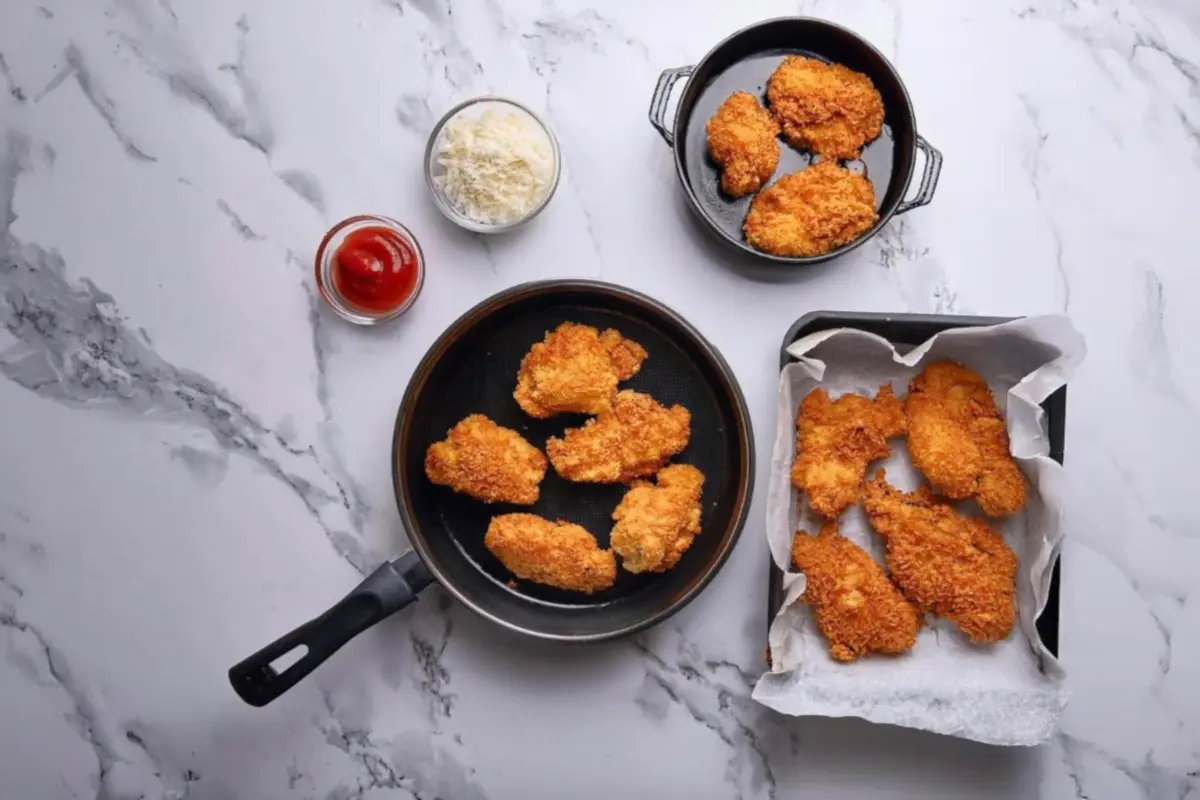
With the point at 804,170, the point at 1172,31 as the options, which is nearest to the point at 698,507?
the point at 804,170

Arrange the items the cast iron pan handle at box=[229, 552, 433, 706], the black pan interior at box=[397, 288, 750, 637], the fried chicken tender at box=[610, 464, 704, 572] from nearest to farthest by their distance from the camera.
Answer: the cast iron pan handle at box=[229, 552, 433, 706], the fried chicken tender at box=[610, 464, 704, 572], the black pan interior at box=[397, 288, 750, 637]

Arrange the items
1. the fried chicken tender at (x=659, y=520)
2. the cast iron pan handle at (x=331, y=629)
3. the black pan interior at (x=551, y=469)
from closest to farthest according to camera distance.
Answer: the cast iron pan handle at (x=331, y=629) → the fried chicken tender at (x=659, y=520) → the black pan interior at (x=551, y=469)

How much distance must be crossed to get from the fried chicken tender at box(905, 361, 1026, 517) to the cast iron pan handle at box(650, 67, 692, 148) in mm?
690

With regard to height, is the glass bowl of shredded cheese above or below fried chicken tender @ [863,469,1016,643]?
above

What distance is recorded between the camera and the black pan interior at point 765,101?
6.36 ft

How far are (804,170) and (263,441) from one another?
1.23m

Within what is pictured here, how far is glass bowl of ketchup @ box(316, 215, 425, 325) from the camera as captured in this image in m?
1.91

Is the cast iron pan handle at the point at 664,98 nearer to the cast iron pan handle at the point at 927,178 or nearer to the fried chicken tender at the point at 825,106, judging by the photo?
the fried chicken tender at the point at 825,106

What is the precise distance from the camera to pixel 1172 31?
6.70 ft

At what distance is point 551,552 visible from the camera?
6.25 feet

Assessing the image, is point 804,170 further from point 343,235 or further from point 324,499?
point 324,499

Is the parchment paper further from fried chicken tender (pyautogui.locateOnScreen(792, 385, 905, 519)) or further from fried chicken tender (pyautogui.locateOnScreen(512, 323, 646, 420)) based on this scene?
fried chicken tender (pyautogui.locateOnScreen(512, 323, 646, 420))

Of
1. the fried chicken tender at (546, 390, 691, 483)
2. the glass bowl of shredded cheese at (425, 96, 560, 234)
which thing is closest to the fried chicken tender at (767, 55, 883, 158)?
the glass bowl of shredded cheese at (425, 96, 560, 234)

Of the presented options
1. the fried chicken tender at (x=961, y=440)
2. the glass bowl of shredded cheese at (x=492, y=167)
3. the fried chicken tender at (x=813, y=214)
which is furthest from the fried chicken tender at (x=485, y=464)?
the fried chicken tender at (x=961, y=440)
